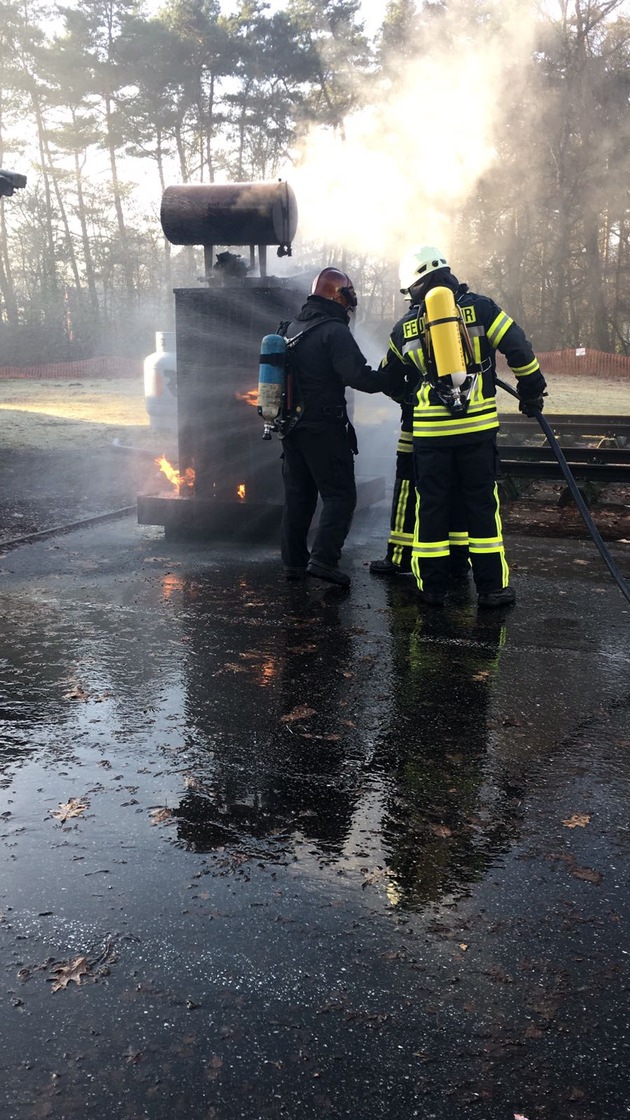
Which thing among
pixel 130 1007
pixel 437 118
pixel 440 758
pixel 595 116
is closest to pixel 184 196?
pixel 440 758

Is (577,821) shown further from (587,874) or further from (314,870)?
(314,870)

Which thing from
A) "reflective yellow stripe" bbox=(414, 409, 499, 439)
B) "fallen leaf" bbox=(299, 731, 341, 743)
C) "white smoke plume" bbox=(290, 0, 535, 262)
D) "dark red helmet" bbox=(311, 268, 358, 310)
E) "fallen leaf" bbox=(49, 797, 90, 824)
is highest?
"white smoke plume" bbox=(290, 0, 535, 262)

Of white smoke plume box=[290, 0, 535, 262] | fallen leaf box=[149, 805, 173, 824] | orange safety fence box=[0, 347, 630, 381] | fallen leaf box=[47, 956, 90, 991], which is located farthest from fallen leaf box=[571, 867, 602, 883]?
orange safety fence box=[0, 347, 630, 381]

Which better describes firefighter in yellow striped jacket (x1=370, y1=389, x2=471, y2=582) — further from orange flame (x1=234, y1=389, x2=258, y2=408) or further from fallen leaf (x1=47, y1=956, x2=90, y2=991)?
fallen leaf (x1=47, y1=956, x2=90, y2=991)

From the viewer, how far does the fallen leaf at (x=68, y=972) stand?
2184 mm

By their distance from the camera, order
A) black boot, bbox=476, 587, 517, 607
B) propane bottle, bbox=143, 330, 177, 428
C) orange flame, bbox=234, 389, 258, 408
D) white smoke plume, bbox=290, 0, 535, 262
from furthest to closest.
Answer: white smoke plume, bbox=290, 0, 535, 262
propane bottle, bbox=143, 330, 177, 428
orange flame, bbox=234, 389, 258, 408
black boot, bbox=476, 587, 517, 607

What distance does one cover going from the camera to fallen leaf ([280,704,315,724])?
149 inches

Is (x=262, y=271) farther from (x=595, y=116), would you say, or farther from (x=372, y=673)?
(x=595, y=116)

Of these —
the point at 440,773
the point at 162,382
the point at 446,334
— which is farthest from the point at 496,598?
the point at 162,382

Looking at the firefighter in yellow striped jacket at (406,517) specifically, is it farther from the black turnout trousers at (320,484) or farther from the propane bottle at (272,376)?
the propane bottle at (272,376)

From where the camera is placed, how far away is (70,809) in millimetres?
3027

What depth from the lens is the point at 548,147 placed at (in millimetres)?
32875

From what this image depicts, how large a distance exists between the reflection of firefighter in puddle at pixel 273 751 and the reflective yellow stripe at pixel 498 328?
2.02 metres

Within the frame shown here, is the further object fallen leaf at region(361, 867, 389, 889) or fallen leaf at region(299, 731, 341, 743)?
fallen leaf at region(299, 731, 341, 743)
